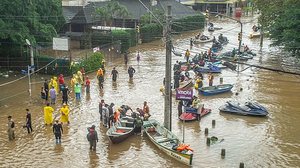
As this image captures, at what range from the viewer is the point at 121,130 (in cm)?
2375

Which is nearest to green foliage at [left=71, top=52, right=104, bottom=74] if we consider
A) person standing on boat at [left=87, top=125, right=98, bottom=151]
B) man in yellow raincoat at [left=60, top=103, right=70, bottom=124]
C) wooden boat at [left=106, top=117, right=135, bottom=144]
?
man in yellow raincoat at [left=60, top=103, right=70, bottom=124]

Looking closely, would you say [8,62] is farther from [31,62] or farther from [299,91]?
[299,91]

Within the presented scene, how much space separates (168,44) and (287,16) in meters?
16.8

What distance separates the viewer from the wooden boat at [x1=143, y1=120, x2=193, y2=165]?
20.2 metres

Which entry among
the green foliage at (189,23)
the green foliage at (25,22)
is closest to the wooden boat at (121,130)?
the green foliage at (25,22)

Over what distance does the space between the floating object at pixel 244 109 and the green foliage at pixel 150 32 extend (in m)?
29.2

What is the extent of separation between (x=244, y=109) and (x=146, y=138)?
25.3ft

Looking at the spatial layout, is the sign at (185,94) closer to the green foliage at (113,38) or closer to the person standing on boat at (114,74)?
the person standing on boat at (114,74)

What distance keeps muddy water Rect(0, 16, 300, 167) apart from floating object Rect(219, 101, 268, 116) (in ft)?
1.26

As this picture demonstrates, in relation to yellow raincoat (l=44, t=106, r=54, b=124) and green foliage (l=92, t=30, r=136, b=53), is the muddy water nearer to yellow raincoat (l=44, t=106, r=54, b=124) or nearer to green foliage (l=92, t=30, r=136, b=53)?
yellow raincoat (l=44, t=106, r=54, b=124)

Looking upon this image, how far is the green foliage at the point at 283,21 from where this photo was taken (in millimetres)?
34062

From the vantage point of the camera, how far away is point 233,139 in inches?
946

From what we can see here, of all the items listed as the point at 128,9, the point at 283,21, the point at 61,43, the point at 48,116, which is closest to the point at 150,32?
the point at 128,9

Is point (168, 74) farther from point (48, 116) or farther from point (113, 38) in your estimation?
point (113, 38)
